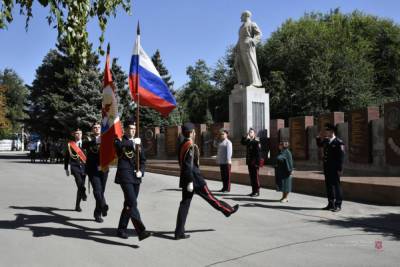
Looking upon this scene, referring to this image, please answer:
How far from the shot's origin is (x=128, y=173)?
6914 millimetres

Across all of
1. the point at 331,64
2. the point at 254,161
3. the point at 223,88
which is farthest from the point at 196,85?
the point at 254,161

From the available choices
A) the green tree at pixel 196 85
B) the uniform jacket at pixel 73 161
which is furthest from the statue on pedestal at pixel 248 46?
the green tree at pixel 196 85

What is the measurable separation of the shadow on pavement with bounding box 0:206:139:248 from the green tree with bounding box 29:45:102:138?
21.1 metres

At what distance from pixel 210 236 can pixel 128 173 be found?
1.66 m

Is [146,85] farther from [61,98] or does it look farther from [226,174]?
[61,98]

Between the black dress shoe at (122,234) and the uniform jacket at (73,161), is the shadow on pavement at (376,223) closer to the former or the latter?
the black dress shoe at (122,234)

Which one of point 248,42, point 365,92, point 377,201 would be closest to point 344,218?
point 377,201

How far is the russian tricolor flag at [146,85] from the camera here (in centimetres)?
753

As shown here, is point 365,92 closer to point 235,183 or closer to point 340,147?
point 235,183

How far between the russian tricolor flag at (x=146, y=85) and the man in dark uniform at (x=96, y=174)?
1.65 meters

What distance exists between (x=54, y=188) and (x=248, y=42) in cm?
1133

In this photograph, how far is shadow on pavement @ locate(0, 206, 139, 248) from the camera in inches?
279

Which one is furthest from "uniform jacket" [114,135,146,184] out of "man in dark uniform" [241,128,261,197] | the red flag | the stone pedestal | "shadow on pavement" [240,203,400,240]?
the stone pedestal

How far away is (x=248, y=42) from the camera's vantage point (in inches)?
808
